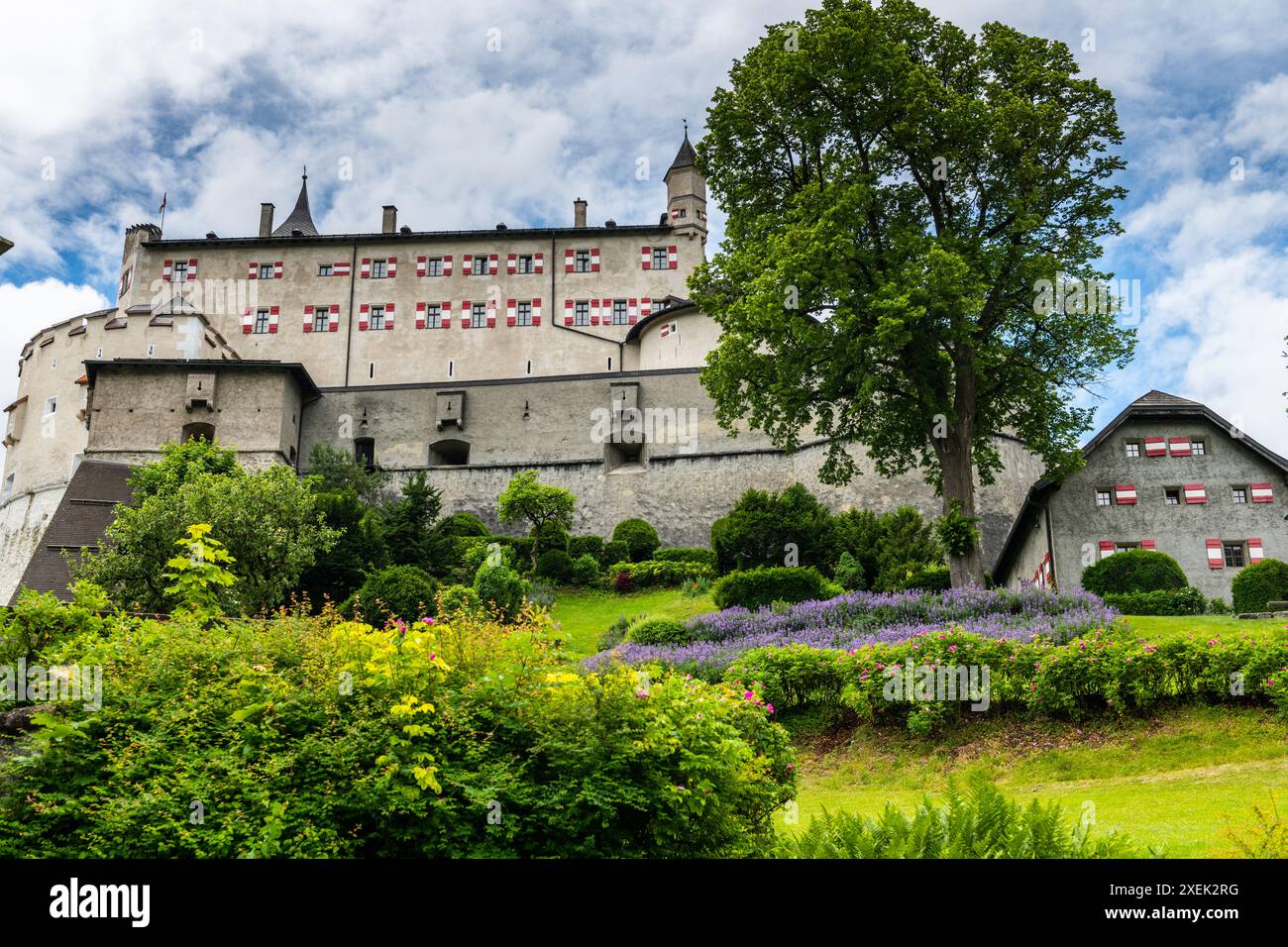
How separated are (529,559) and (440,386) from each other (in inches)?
532

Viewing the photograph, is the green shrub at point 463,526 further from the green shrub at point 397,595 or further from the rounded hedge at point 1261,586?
the rounded hedge at point 1261,586

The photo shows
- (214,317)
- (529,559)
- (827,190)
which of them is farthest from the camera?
(214,317)

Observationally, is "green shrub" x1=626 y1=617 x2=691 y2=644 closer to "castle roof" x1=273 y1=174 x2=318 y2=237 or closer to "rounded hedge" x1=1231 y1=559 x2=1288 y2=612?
"rounded hedge" x1=1231 y1=559 x2=1288 y2=612

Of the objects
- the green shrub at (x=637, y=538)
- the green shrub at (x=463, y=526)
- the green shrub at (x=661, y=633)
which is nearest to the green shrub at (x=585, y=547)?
the green shrub at (x=637, y=538)

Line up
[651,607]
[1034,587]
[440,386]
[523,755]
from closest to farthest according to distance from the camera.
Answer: [523,755], [1034,587], [651,607], [440,386]

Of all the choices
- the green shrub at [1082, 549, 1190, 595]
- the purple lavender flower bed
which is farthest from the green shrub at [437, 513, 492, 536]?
the green shrub at [1082, 549, 1190, 595]

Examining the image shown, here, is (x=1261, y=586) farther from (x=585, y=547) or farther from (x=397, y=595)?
(x=585, y=547)

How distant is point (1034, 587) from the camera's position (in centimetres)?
2122

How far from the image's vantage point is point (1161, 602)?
23.5 m

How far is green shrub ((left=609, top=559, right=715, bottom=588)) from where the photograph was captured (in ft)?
111

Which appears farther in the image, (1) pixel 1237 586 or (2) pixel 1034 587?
(1) pixel 1237 586

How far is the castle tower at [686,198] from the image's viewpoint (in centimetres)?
5984
